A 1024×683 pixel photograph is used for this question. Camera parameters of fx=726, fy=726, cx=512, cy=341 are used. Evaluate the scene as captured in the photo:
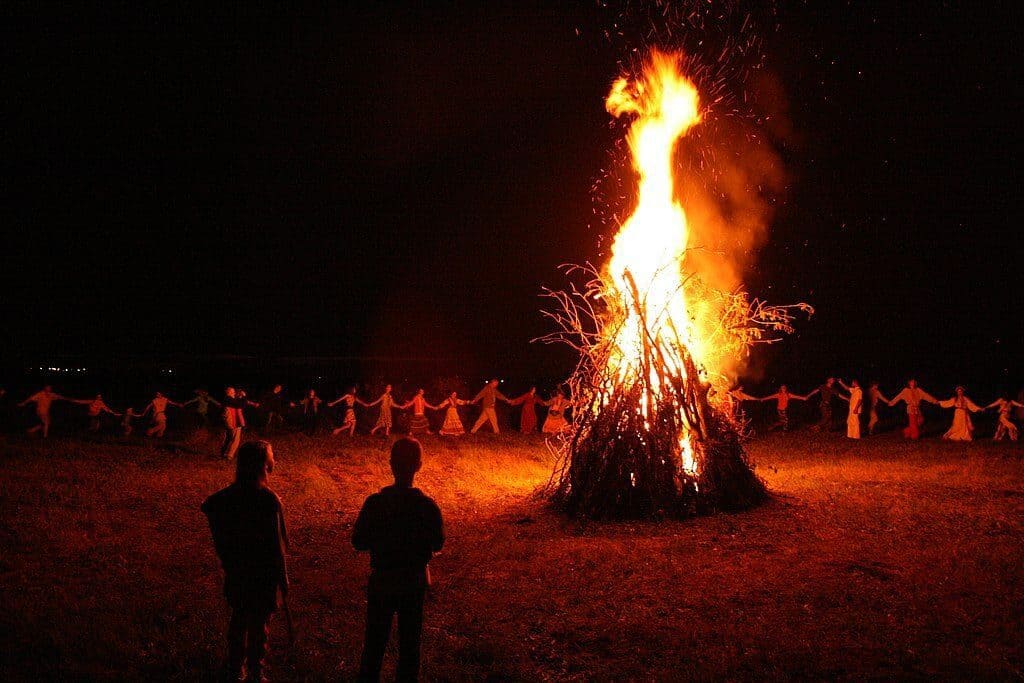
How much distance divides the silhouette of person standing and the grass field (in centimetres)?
106

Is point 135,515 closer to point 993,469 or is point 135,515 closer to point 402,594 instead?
point 402,594

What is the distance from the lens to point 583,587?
24.2 feet

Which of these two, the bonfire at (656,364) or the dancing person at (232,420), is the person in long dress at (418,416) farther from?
the bonfire at (656,364)

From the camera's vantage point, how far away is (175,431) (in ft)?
70.8

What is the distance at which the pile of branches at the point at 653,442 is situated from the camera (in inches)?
397

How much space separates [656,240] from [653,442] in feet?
10.3

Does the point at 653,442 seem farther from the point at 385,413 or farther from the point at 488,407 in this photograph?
the point at 385,413

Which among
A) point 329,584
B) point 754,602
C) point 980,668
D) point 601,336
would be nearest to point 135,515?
point 329,584

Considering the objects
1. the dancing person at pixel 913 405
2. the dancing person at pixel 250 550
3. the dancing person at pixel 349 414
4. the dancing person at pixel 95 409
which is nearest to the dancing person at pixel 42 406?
the dancing person at pixel 95 409

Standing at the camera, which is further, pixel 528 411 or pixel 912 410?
pixel 528 411

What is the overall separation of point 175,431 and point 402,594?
63.9 feet

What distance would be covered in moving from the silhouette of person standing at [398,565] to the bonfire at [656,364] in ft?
19.2

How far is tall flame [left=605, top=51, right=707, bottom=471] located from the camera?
1063 centimetres

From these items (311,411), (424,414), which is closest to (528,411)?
(424,414)
